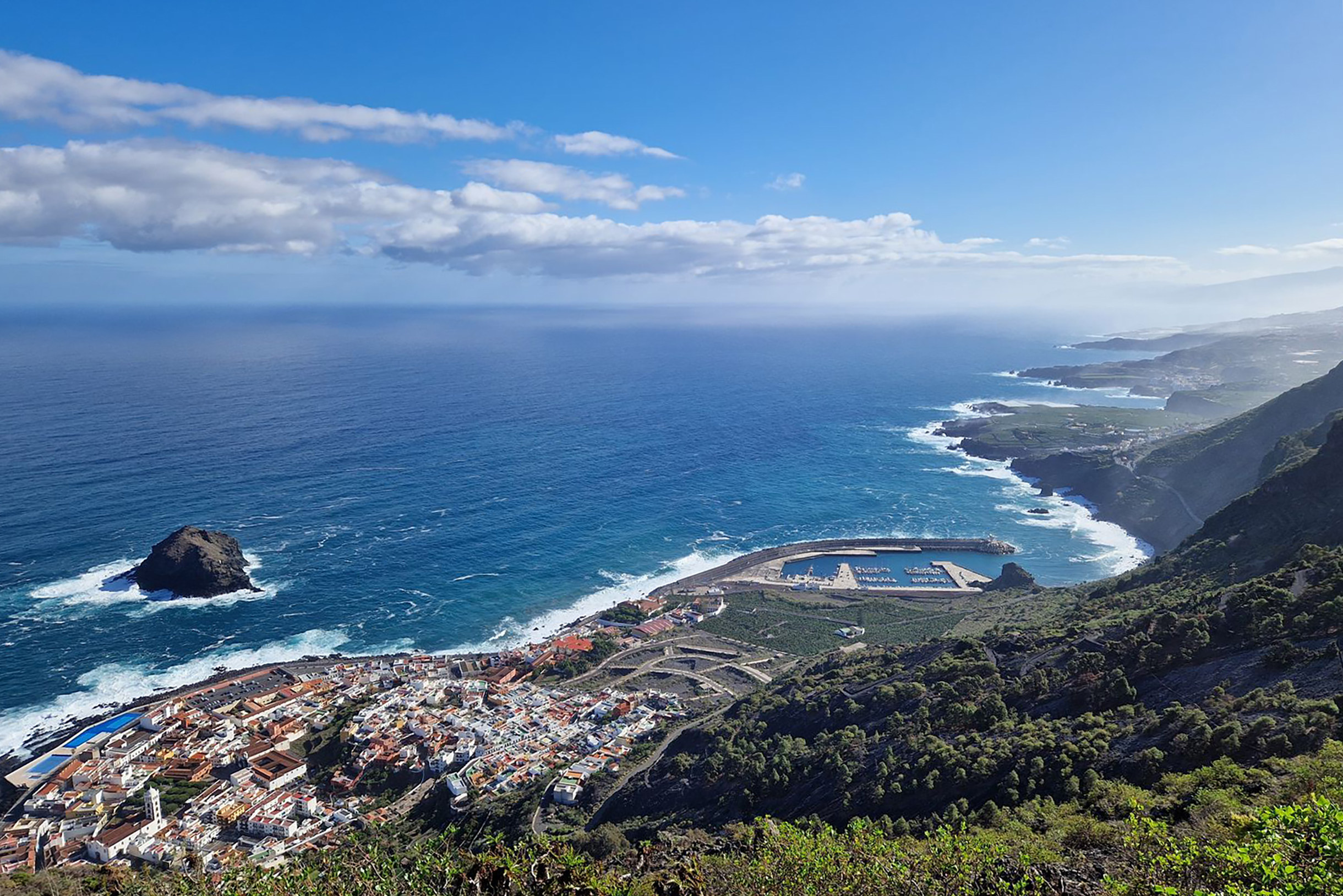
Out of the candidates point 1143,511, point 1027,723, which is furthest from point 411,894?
point 1143,511

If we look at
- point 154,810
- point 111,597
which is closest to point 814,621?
point 154,810

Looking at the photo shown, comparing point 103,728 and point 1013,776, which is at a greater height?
point 1013,776

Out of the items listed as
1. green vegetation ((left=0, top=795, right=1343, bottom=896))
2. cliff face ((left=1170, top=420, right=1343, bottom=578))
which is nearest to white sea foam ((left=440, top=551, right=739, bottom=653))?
green vegetation ((left=0, top=795, right=1343, bottom=896))

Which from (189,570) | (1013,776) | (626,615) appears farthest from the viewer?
(626,615)

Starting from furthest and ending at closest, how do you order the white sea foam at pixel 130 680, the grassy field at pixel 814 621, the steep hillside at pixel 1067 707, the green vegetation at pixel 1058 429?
the green vegetation at pixel 1058 429
the grassy field at pixel 814 621
the white sea foam at pixel 130 680
the steep hillside at pixel 1067 707

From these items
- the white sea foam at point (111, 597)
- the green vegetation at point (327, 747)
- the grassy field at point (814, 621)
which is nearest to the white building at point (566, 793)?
the green vegetation at point (327, 747)

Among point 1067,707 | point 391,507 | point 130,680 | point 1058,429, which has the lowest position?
point 130,680

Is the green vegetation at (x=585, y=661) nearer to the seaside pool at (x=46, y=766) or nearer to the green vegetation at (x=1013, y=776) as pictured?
the green vegetation at (x=1013, y=776)

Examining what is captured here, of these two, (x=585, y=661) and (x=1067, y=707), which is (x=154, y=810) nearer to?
(x=585, y=661)
